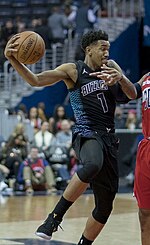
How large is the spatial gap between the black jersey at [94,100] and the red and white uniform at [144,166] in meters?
0.91

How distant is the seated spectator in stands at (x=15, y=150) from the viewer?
14.1 meters

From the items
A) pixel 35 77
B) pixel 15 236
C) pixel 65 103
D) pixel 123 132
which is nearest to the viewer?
pixel 35 77

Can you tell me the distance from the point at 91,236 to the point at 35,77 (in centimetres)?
162

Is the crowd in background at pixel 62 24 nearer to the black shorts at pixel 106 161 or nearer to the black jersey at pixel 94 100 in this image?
the black jersey at pixel 94 100

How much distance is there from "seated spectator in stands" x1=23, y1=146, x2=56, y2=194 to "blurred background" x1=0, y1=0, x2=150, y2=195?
6.76 ft

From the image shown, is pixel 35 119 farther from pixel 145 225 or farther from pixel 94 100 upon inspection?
pixel 145 225

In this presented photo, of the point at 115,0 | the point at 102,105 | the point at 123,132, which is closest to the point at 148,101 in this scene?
the point at 102,105

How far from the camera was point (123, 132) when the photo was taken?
16.3 metres

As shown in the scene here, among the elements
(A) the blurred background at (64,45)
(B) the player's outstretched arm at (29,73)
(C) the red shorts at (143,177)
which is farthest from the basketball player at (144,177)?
(A) the blurred background at (64,45)

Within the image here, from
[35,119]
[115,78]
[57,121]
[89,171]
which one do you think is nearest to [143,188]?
[89,171]

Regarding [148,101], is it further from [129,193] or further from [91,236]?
[129,193]

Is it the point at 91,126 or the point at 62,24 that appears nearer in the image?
the point at 91,126

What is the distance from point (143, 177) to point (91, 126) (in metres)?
1.17

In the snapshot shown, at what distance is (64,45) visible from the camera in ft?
68.0
